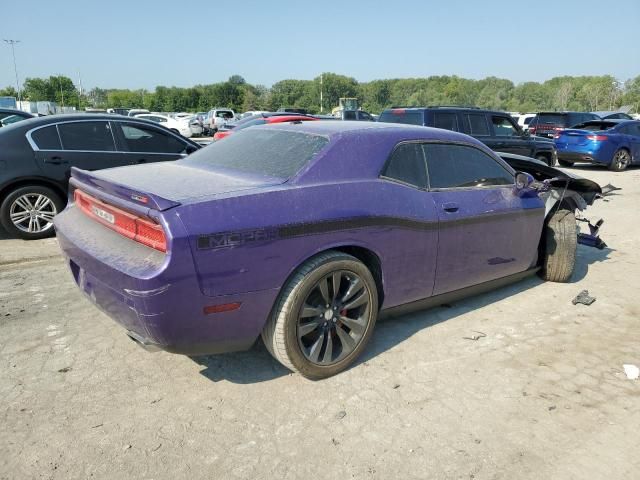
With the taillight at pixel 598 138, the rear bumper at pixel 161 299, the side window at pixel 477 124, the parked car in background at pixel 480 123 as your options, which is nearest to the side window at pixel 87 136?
the rear bumper at pixel 161 299

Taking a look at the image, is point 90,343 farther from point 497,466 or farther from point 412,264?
point 497,466

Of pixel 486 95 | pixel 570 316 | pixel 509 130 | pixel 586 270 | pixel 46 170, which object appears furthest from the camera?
pixel 486 95

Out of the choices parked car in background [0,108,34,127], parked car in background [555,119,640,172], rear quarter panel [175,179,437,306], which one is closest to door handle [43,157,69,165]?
rear quarter panel [175,179,437,306]

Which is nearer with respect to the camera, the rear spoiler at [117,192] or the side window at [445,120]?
the rear spoiler at [117,192]

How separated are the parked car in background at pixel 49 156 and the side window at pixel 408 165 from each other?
4.38 m

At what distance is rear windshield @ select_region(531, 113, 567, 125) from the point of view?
62.1ft

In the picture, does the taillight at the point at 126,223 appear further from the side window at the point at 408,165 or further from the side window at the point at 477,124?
the side window at the point at 477,124

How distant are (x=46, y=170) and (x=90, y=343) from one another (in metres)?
3.47

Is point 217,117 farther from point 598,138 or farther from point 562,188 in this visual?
point 562,188

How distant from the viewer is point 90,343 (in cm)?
358

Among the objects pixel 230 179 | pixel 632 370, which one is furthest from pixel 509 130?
pixel 230 179

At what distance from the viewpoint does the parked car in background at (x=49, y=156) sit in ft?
19.7

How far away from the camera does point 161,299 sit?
249cm

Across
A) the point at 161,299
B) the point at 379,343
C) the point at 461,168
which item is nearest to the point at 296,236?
the point at 161,299
